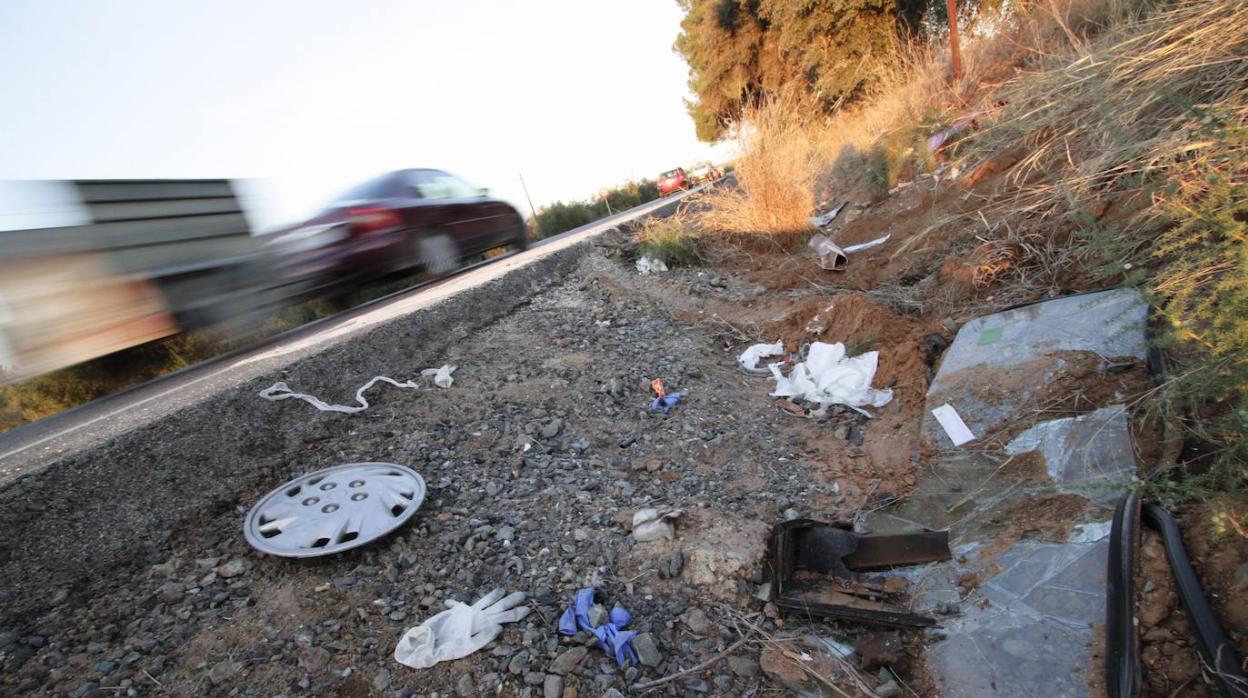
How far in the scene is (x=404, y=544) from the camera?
2143 millimetres

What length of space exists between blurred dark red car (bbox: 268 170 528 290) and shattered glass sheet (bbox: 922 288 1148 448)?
188 inches

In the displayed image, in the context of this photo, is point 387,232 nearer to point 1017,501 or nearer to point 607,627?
point 607,627

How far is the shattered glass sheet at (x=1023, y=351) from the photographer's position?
97.7 inches

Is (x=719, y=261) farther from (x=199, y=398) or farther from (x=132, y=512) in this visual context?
(x=132, y=512)

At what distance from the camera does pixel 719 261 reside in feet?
22.7

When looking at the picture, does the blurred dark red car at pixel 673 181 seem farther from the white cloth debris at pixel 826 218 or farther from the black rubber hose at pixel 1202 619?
the black rubber hose at pixel 1202 619

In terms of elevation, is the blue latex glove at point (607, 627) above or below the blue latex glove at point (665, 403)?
below

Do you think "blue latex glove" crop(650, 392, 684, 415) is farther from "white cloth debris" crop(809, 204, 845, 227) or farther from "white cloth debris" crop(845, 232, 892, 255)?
"white cloth debris" crop(809, 204, 845, 227)

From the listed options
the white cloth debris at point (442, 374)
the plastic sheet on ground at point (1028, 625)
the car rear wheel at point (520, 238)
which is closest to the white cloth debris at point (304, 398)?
the white cloth debris at point (442, 374)

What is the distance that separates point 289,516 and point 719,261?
5.69 meters

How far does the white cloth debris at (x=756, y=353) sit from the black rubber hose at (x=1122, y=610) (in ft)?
8.81

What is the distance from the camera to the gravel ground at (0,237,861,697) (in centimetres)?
166

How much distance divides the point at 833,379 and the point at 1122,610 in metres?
2.21

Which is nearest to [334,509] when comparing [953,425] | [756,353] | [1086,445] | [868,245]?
[953,425]
